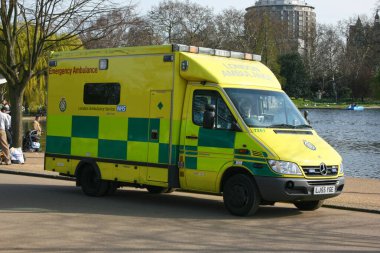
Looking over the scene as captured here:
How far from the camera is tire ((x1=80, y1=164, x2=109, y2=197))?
1327 cm

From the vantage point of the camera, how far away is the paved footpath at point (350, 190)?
12.6 meters

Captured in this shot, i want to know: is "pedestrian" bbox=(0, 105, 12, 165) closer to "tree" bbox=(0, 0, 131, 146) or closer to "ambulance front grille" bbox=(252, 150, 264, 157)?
"tree" bbox=(0, 0, 131, 146)

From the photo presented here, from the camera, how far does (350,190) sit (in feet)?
51.3

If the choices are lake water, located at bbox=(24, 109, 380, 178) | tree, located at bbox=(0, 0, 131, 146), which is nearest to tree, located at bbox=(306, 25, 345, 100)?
lake water, located at bbox=(24, 109, 380, 178)

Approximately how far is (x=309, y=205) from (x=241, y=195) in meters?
1.69

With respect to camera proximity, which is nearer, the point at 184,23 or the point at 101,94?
the point at 101,94

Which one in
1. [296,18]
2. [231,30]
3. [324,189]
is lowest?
[324,189]

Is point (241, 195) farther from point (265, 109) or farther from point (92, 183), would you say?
point (92, 183)

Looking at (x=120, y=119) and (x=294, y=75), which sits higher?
(x=294, y=75)

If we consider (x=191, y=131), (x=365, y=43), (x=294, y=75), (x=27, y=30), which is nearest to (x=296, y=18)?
(x=294, y=75)

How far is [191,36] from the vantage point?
65375 millimetres

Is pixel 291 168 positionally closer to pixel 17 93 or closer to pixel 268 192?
pixel 268 192

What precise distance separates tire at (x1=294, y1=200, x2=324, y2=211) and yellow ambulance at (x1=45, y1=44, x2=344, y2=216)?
0.03 m

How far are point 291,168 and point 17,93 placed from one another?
13.3 meters
